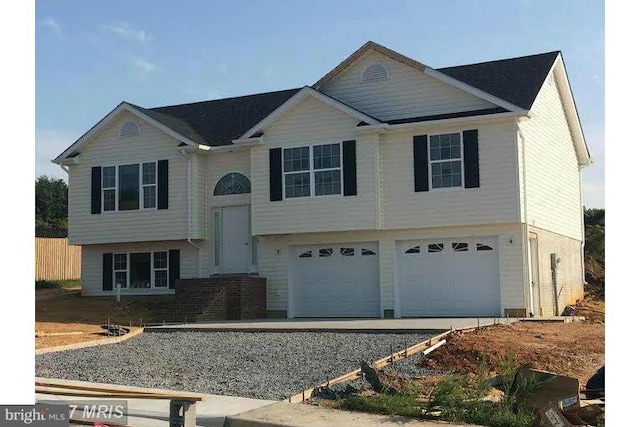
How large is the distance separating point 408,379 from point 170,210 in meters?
14.1

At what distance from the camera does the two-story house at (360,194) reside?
19.7m

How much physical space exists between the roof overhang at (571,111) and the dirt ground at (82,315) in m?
14.2

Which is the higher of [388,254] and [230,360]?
[388,254]

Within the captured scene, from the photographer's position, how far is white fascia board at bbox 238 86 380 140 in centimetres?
2044

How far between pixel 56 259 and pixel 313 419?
31040 millimetres

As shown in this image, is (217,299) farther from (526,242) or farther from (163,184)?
(526,242)

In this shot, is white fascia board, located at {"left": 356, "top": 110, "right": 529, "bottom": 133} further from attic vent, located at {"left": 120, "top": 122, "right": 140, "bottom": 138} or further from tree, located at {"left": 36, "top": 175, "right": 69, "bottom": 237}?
tree, located at {"left": 36, "top": 175, "right": 69, "bottom": 237}

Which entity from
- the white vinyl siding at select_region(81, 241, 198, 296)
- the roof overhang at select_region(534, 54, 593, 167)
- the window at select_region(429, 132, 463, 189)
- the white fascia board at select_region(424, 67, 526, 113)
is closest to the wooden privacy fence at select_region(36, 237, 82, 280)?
the white vinyl siding at select_region(81, 241, 198, 296)

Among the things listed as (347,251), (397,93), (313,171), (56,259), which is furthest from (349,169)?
(56,259)

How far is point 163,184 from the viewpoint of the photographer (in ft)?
77.6

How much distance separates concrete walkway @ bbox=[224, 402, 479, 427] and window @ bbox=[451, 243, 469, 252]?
11.8 meters

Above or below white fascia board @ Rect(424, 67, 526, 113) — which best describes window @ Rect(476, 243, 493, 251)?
below

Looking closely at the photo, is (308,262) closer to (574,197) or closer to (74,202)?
(74,202)

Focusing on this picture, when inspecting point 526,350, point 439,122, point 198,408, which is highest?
point 439,122
